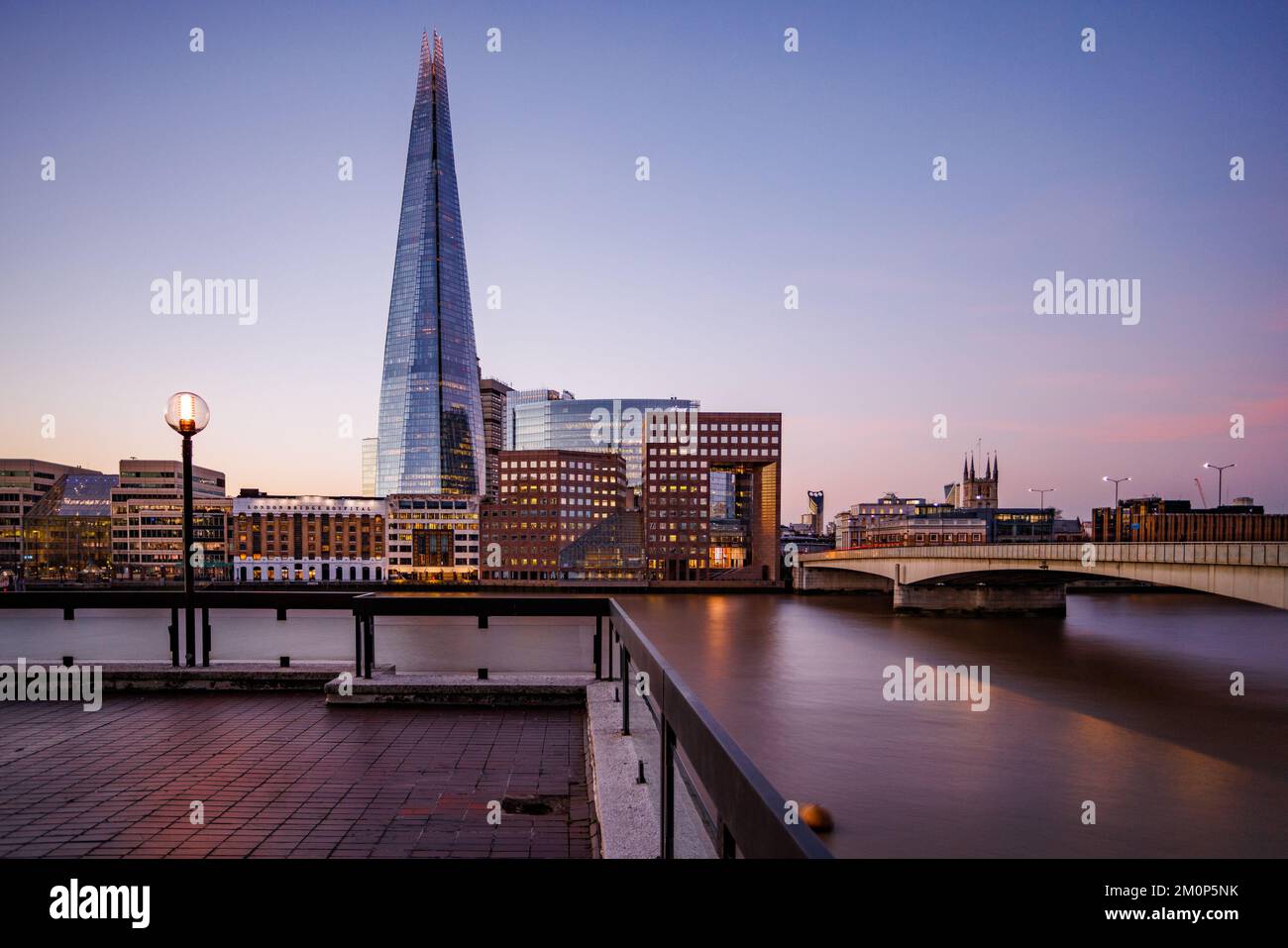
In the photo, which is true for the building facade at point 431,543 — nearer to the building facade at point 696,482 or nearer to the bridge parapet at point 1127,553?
the building facade at point 696,482

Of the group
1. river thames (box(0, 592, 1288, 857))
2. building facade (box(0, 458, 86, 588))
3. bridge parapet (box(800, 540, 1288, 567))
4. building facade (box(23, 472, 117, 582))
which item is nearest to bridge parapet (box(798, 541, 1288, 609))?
bridge parapet (box(800, 540, 1288, 567))

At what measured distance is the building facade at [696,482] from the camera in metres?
145

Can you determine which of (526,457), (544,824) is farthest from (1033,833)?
(526,457)

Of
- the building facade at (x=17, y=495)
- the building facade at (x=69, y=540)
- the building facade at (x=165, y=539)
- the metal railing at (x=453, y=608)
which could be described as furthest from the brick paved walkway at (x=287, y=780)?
the building facade at (x=17, y=495)

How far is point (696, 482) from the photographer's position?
150 meters

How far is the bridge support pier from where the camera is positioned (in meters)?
73.1

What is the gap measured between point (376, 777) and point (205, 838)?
1813mm

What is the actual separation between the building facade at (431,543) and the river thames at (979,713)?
205 ft

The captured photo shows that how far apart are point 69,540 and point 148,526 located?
25980 millimetres

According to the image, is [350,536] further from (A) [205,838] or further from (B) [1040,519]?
(B) [1040,519]

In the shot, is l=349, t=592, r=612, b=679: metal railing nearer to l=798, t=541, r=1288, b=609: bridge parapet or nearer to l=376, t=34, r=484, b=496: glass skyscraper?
l=798, t=541, r=1288, b=609: bridge parapet

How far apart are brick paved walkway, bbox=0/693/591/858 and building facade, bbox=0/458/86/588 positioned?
7309 inches

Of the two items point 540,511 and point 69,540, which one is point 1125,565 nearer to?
point 540,511

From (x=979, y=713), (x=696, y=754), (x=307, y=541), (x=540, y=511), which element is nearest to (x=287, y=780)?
(x=696, y=754)
